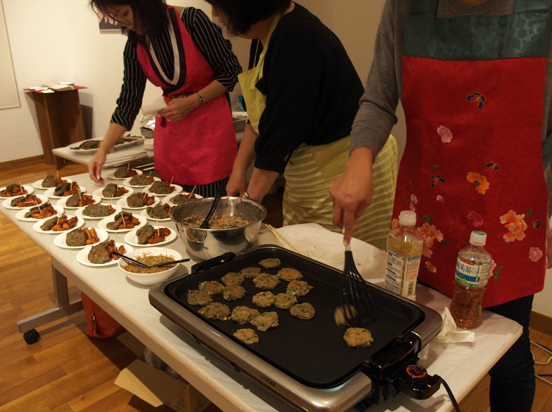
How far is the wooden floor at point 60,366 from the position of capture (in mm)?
1793

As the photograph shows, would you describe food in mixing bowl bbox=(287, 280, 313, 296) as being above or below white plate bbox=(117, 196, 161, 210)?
above

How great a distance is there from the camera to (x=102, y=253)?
1300 mm

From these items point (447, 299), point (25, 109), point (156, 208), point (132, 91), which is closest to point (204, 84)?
point (132, 91)

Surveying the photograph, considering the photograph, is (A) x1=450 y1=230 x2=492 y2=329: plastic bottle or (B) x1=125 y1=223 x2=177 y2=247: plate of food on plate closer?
(A) x1=450 y1=230 x2=492 y2=329: plastic bottle

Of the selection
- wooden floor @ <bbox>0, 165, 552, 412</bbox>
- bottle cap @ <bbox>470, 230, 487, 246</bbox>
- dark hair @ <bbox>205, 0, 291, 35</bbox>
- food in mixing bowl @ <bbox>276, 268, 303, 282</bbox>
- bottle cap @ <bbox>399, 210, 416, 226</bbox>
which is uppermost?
dark hair @ <bbox>205, 0, 291, 35</bbox>

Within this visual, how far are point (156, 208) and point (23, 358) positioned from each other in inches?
43.5

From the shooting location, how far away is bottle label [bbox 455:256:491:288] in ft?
2.84

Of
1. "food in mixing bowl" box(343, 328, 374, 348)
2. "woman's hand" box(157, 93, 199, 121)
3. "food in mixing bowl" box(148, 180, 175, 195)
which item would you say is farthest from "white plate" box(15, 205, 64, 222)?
"food in mixing bowl" box(343, 328, 374, 348)

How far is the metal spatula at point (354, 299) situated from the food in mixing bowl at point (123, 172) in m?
1.53

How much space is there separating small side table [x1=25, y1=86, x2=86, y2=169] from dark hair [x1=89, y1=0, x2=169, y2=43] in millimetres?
3663

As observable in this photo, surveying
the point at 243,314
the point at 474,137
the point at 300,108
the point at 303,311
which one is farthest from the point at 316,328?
the point at 300,108

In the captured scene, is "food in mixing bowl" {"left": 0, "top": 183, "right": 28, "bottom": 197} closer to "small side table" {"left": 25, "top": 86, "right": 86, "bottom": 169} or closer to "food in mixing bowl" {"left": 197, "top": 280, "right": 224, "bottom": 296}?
"food in mixing bowl" {"left": 197, "top": 280, "right": 224, "bottom": 296}

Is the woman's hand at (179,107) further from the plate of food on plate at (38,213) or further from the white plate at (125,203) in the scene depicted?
the plate of food on plate at (38,213)

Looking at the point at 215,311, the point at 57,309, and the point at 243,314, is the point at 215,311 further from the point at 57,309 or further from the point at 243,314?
the point at 57,309
